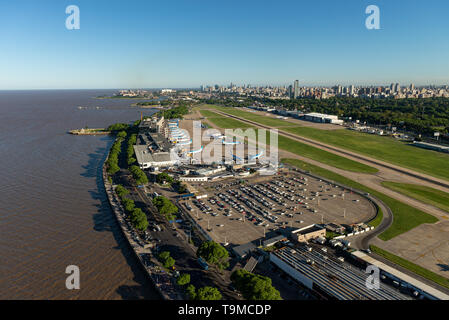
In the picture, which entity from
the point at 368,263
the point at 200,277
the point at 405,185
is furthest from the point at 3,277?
the point at 405,185

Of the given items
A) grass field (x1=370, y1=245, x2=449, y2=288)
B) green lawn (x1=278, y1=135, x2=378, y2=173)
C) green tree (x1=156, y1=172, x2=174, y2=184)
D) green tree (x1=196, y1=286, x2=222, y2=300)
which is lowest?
grass field (x1=370, y1=245, x2=449, y2=288)

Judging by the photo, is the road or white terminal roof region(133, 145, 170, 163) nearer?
the road

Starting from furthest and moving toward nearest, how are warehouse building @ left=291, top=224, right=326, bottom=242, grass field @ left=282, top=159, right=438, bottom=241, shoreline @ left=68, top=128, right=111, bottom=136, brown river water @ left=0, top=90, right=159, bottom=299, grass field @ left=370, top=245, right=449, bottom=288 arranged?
shoreline @ left=68, top=128, right=111, bottom=136 < grass field @ left=282, top=159, right=438, bottom=241 < warehouse building @ left=291, top=224, right=326, bottom=242 < grass field @ left=370, top=245, right=449, bottom=288 < brown river water @ left=0, top=90, right=159, bottom=299

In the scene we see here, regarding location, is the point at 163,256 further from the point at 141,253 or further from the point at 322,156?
the point at 322,156

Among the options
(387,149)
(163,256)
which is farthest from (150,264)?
(387,149)

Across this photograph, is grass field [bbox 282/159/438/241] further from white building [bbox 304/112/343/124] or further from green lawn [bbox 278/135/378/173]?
white building [bbox 304/112/343/124]

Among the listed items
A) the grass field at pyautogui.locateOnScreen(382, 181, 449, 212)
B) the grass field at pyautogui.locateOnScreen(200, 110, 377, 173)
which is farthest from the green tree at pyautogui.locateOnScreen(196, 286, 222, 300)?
the grass field at pyautogui.locateOnScreen(200, 110, 377, 173)
